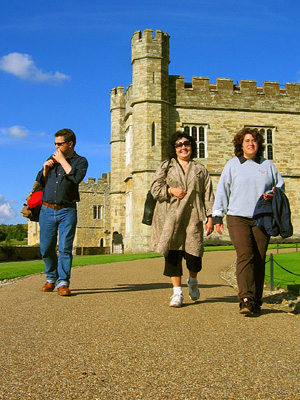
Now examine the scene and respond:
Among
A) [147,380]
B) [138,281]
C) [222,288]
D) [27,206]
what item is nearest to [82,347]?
[147,380]

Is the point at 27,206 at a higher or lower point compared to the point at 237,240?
higher

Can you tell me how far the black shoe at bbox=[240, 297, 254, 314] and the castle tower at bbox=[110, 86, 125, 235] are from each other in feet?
79.7

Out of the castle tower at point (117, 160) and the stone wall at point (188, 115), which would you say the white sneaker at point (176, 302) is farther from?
the castle tower at point (117, 160)

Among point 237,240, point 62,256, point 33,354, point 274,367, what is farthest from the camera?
point 62,256

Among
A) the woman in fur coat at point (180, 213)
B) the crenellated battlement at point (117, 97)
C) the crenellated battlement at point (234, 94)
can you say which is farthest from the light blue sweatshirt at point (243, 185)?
the crenellated battlement at point (117, 97)

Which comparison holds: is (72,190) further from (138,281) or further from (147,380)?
(147,380)

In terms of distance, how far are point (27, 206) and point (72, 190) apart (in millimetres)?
738

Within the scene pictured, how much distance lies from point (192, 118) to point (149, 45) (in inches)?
162

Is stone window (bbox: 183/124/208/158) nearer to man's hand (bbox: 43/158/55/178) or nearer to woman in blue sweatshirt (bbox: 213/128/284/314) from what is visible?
man's hand (bbox: 43/158/55/178)

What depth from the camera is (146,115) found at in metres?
23.4

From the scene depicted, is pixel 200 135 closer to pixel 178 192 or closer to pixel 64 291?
pixel 64 291

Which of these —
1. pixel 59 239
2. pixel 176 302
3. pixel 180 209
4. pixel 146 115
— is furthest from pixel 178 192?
pixel 146 115

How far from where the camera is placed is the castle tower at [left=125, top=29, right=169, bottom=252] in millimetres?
23266

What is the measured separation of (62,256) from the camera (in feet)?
19.7
